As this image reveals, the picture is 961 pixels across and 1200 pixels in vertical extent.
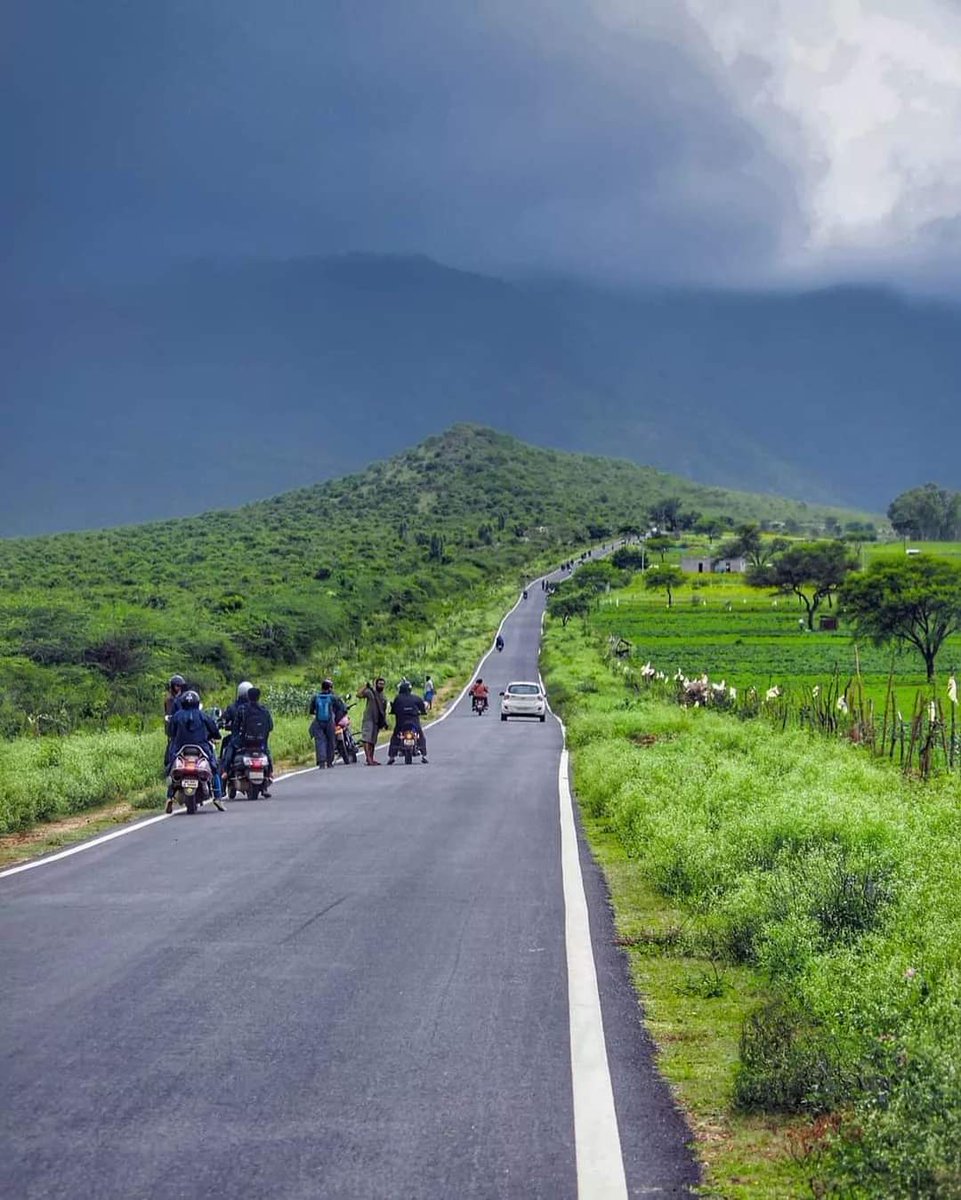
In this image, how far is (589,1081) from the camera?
20.2ft

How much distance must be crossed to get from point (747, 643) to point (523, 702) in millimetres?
44047

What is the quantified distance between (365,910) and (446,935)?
3.52ft

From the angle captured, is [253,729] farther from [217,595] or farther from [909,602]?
[217,595]

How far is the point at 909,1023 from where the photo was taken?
18.2 feet

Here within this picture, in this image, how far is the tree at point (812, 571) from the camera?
12006 centimetres

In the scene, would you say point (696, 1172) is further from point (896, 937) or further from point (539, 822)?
point (539, 822)

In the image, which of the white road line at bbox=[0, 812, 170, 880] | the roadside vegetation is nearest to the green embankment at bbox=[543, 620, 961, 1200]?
the roadside vegetation

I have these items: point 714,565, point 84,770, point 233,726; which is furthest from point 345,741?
point 714,565

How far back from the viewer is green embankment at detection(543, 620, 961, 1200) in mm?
4879

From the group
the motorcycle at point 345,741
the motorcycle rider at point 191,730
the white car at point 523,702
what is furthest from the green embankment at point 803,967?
the white car at point 523,702

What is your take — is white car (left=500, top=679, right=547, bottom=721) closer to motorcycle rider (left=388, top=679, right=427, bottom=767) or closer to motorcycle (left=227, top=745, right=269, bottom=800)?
motorcycle rider (left=388, top=679, right=427, bottom=767)

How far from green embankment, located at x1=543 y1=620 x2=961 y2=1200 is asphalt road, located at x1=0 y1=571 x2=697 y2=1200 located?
0.33m

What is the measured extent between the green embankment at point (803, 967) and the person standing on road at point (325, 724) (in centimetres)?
1060

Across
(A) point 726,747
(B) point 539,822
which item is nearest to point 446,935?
(B) point 539,822
